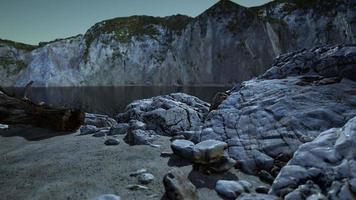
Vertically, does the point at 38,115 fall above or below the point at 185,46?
below

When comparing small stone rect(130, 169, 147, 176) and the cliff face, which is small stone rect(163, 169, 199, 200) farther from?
the cliff face

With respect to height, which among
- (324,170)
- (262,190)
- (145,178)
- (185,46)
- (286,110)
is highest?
(185,46)

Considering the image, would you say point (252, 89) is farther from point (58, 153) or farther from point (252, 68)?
point (252, 68)

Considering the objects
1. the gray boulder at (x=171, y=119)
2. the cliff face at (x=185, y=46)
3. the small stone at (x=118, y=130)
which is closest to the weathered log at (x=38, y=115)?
the small stone at (x=118, y=130)

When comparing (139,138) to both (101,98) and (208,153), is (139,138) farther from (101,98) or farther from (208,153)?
(101,98)

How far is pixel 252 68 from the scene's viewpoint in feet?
344

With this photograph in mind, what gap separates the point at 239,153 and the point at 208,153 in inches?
41.0

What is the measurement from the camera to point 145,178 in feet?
21.6

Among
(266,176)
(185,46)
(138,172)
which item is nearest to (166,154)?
(138,172)

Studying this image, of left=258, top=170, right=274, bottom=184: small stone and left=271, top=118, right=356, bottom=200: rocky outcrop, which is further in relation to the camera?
left=258, top=170, right=274, bottom=184: small stone

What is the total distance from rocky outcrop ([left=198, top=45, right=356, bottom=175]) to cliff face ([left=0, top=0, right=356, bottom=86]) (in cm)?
9593

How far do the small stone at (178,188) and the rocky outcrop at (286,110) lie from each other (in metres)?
1.97

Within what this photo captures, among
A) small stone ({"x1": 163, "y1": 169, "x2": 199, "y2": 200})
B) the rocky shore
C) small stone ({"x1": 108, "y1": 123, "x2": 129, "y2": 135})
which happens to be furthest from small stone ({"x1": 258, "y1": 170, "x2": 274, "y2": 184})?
small stone ({"x1": 108, "y1": 123, "x2": 129, "y2": 135})

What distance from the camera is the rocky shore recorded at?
566 centimetres
